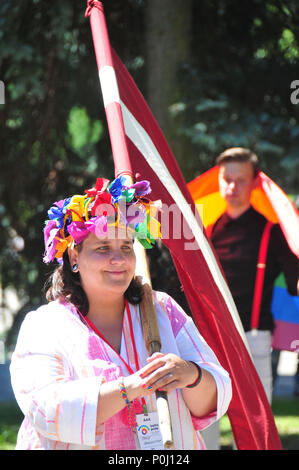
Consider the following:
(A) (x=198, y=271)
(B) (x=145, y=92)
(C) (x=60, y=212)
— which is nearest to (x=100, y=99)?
(B) (x=145, y=92)

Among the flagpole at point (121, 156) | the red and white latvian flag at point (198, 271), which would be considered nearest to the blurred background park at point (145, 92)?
the flagpole at point (121, 156)

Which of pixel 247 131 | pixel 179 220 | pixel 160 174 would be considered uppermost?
pixel 247 131

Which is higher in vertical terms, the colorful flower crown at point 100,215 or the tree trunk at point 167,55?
the tree trunk at point 167,55

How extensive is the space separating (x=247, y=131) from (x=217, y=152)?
389mm

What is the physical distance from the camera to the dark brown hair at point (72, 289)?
8.12 feet

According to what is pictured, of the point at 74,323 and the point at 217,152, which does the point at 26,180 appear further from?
the point at 74,323

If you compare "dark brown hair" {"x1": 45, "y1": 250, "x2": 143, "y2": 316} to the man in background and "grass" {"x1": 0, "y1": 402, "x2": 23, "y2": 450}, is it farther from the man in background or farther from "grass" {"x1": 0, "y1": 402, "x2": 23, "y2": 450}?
"grass" {"x1": 0, "y1": 402, "x2": 23, "y2": 450}

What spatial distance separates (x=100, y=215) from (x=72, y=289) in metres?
0.30

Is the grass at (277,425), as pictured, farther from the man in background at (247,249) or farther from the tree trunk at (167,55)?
the tree trunk at (167,55)

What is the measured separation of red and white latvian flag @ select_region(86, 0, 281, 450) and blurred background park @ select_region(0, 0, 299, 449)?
102 inches

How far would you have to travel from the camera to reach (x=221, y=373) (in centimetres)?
243

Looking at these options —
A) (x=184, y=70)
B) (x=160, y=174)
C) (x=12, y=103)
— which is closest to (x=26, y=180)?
(x=12, y=103)

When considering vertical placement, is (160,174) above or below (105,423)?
above

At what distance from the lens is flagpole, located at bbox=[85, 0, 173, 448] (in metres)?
2.18
